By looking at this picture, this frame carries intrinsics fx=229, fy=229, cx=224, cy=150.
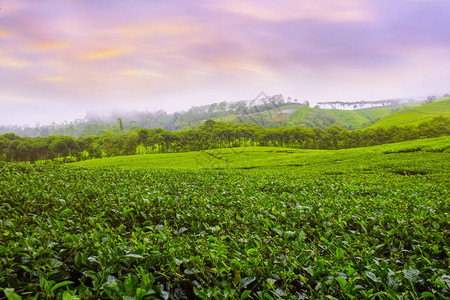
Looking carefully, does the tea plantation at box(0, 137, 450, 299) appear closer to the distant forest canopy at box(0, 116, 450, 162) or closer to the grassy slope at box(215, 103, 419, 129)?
the distant forest canopy at box(0, 116, 450, 162)

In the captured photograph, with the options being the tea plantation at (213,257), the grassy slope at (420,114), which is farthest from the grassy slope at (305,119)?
the tea plantation at (213,257)

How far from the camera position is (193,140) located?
80.9m

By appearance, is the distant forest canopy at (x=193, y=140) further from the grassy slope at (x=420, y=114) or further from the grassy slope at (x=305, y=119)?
the grassy slope at (x=305, y=119)

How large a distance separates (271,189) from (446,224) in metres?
4.21

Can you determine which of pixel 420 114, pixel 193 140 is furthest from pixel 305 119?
pixel 193 140

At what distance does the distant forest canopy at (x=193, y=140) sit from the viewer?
7064 centimetres

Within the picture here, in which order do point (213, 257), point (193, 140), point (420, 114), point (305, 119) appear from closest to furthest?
1. point (213, 257)
2. point (193, 140)
3. point (420, 114)
4. point (305, 119)

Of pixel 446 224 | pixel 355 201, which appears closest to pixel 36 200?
pixel 355 201

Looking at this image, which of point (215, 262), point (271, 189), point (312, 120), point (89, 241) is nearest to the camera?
point (215, 262)

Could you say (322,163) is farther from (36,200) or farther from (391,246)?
(36,200)

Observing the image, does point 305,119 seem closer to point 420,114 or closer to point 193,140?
point 420,114

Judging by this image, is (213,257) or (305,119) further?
(305,119)

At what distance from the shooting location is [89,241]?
245 centimetres

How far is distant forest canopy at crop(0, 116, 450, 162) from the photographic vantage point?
2781 inches
